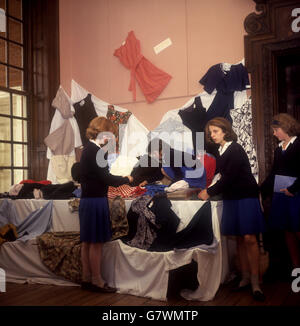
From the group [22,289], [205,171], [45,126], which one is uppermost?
[45,126]

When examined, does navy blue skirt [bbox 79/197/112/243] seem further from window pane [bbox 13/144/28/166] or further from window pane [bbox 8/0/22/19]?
window pane [bbox 8/0/22/19]

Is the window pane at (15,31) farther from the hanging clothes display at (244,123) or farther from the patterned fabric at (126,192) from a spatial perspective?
the hanging clothes display at (244,123)

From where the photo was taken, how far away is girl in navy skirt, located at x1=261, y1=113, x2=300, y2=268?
2.84 metres

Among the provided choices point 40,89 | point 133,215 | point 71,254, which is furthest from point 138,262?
point 40,89

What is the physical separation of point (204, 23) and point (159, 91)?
83 cm

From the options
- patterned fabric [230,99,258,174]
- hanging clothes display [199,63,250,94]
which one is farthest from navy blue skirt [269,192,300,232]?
hanging clothes display [199,63,250,94]

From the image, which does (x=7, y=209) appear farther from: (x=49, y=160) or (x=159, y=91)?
(x=159, y=91)

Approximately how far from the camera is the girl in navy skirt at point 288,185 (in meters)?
2.84

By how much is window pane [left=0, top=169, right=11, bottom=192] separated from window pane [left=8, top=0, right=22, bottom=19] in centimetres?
190

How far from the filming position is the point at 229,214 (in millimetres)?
2721

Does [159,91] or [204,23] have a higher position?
[204,23]

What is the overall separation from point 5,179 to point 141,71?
199 cm

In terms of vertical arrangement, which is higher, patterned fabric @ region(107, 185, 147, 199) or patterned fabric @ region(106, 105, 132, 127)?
patterned fabric @ region(106, 105, 132, 127)
